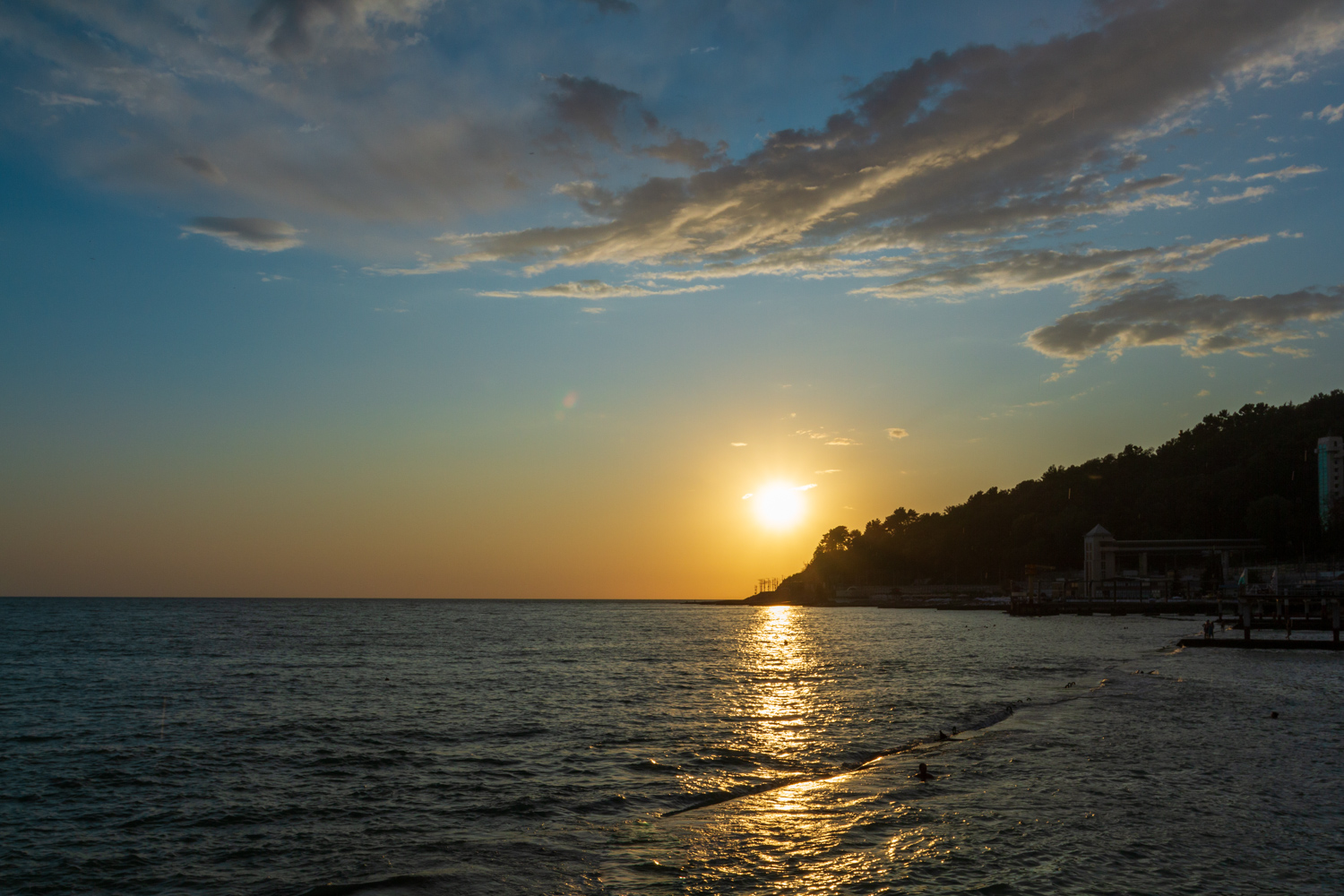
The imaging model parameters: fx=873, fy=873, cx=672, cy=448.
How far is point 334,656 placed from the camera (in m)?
65.6

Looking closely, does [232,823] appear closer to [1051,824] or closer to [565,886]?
[565,886]

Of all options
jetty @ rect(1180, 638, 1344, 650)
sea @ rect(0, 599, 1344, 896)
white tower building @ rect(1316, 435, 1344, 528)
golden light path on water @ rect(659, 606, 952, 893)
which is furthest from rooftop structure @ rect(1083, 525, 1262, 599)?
golden light path on water @ rect(659, 606, 952, 893)

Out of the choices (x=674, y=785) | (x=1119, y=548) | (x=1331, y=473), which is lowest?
(x=674, y=785)

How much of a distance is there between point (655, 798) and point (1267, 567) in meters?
169

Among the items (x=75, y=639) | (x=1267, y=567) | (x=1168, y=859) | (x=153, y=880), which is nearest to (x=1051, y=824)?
(x=1168, y=859)

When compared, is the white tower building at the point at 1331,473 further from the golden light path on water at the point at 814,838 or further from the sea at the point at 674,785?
the golden light path on water at the point at 814,838

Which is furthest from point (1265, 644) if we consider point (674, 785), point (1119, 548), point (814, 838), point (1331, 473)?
point (1331, 473)

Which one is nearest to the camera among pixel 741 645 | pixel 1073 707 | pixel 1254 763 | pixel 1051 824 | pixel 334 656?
pixel 1051 824

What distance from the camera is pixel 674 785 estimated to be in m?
22.2

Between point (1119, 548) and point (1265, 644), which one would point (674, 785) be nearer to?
point (1265, 644)

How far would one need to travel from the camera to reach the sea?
14867 millimetres

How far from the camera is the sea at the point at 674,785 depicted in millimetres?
14867

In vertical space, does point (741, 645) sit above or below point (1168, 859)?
below

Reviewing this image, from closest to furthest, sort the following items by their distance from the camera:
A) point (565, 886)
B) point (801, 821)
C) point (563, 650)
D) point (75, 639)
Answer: point (565, 886) < point (801, 821) < point (563, 650) < point (75, 639)
